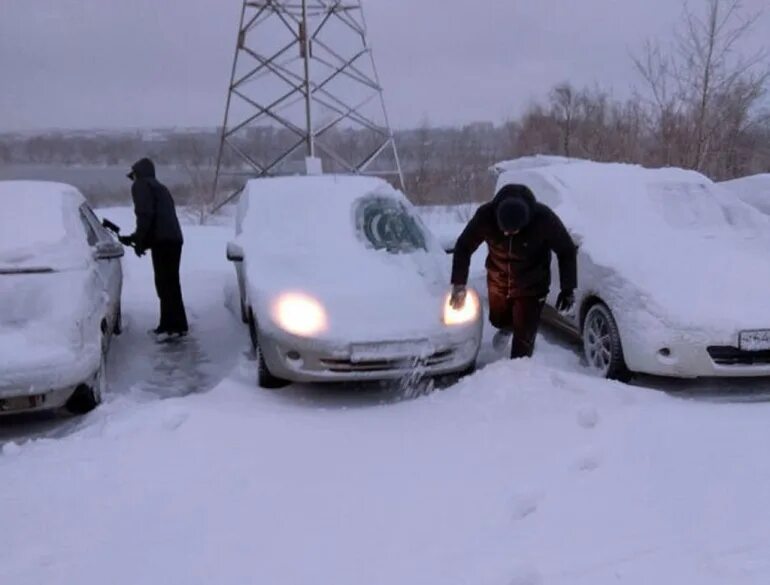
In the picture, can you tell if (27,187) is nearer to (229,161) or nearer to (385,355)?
(385,355)

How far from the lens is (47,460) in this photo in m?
3.98

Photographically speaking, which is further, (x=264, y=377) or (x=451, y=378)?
(x=451, y=378)

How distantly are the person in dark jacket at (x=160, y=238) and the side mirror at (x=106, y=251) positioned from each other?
3.35 ft

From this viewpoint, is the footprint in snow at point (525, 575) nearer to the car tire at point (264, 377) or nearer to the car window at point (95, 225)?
the car tire at point (264, 377)

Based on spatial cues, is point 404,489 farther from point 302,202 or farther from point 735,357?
point 302,202

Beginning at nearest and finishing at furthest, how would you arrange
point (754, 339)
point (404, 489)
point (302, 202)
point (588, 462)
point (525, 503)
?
point (525, 503) → point (404, 489) → point (588, 462) → point (754, 339) → point (302, 202)

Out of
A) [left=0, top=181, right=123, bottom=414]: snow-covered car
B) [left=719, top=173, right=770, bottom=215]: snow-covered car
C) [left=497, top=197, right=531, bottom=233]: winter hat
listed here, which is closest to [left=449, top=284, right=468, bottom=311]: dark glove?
[left=497, top=197, right=531, bottom=233]: winter hat

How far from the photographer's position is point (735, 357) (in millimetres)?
5168

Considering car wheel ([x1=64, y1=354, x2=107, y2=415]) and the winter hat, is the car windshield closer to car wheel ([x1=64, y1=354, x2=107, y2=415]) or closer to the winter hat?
the winter hat

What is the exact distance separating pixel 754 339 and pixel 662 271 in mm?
856

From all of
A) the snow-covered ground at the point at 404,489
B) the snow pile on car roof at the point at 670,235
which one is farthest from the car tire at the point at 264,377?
the snow pile on car roof at the point at 670,235

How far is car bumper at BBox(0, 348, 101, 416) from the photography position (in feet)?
14.8

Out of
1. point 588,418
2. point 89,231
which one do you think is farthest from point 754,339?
point 89,231

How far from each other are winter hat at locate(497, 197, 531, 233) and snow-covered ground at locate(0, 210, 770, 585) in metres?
0.99
